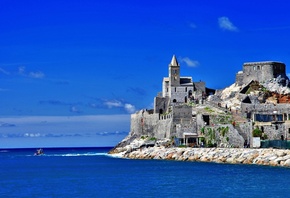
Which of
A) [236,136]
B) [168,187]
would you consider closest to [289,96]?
[236,136]

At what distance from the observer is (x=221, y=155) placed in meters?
67.2

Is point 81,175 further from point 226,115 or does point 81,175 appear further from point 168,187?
point 226,115

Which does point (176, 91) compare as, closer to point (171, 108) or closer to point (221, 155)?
point (171, 108)

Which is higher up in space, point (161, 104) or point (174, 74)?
point (174, 74)

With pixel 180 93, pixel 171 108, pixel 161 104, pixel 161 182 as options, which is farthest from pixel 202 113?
pixel 161 182

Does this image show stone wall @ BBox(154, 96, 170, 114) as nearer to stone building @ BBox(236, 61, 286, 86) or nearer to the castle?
the castle

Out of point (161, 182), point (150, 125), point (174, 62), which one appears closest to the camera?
point (161, 182)

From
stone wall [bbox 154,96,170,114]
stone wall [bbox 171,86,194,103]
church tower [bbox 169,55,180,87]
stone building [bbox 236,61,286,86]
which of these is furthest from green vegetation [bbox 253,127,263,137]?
church tower [bbox 169,55,180,87]

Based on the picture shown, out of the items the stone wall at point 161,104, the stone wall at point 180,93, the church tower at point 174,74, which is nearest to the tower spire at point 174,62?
the church tower at point 174,74

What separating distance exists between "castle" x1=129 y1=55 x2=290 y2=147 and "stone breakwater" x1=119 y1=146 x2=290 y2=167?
3.02 m

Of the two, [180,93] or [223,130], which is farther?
[180,93]

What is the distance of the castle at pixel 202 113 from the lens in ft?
233

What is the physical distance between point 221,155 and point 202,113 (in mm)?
14771

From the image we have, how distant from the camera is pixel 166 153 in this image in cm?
7888
